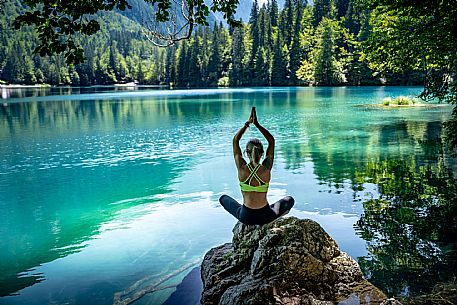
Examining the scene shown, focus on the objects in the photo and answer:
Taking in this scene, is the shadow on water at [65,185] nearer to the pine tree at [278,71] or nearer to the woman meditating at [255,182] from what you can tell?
the woman meditating at [255,182]

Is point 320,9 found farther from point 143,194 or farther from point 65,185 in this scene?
point 143,194

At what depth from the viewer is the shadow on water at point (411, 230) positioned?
23.4ft

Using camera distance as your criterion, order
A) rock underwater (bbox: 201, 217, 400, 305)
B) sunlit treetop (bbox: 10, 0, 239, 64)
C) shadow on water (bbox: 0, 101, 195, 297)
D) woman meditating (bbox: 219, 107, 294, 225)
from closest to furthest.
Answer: sunlit treetop (bbox: 10, 0, 239, 64) < rock underwater (bbox: 201, 217, 400, 305) < woman meditating (bbox: 219, 107, 294, 225) < shadow on water (bbox: 0, 101, 195, 297)

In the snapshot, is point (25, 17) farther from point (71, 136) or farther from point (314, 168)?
point (71, 136)

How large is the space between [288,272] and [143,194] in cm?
993

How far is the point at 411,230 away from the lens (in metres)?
9.31

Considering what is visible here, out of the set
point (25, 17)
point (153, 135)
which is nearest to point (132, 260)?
point (25, 17)

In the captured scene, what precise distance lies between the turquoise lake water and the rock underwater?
175cm

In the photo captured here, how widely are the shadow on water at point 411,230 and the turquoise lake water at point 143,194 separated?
43 cm

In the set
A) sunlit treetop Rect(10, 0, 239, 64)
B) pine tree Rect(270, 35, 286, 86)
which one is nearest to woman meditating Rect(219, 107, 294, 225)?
sunlit treetop Rect(10, 0, 239, 64)

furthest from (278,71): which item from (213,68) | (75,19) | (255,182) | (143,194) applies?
(75,19)

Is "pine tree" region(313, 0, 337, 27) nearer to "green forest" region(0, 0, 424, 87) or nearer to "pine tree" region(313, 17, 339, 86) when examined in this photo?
"green forest" region(0, 0, 424, 87)

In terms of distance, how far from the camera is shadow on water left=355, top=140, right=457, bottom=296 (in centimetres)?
712

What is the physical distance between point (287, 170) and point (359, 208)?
6.05 metres
